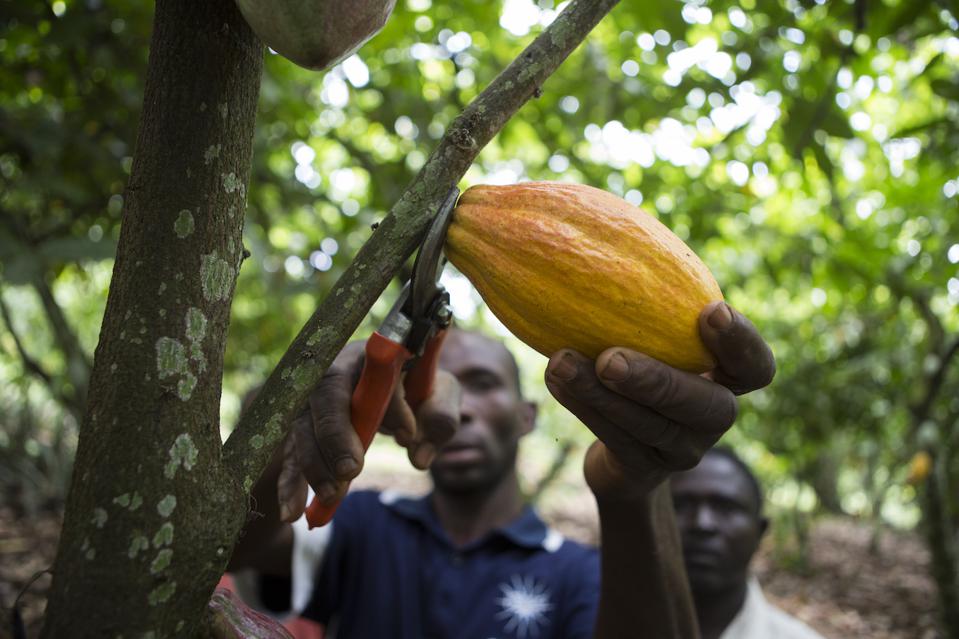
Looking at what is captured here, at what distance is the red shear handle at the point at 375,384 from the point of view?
92 centimetres

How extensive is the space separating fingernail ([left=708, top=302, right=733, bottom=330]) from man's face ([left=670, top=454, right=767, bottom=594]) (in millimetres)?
1965

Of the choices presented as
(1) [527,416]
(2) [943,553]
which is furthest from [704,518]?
(2) [943,553]

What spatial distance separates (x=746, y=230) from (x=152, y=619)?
383cm

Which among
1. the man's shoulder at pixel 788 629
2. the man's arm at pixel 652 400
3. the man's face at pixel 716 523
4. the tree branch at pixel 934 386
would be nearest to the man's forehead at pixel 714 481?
the man's face at pixel 716 523

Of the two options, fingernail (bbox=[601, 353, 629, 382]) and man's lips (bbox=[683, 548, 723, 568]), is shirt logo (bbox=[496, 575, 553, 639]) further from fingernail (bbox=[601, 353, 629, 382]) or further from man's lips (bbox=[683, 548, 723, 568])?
fingernail (bbox=[601, 353, 629, 382])

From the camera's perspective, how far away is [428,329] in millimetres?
965

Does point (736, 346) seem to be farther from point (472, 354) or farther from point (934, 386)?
point (934, 386)

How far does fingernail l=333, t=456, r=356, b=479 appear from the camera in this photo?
0.90 metres

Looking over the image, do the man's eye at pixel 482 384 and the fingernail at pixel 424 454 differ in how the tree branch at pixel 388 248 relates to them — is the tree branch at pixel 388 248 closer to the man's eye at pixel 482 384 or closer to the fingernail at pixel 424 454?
the fingernail at pixel 424 454

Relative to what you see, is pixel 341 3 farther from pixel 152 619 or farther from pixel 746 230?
pixel 746 230

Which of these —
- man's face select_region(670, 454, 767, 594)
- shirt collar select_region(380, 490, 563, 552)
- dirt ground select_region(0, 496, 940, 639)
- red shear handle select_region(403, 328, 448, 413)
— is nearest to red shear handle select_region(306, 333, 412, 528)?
red shear handle select_region(403, 328, 448, 413)

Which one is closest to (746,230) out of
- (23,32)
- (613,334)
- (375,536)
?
(375,536)

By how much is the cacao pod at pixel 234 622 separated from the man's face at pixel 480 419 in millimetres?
1609

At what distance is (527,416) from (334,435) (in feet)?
6.37
